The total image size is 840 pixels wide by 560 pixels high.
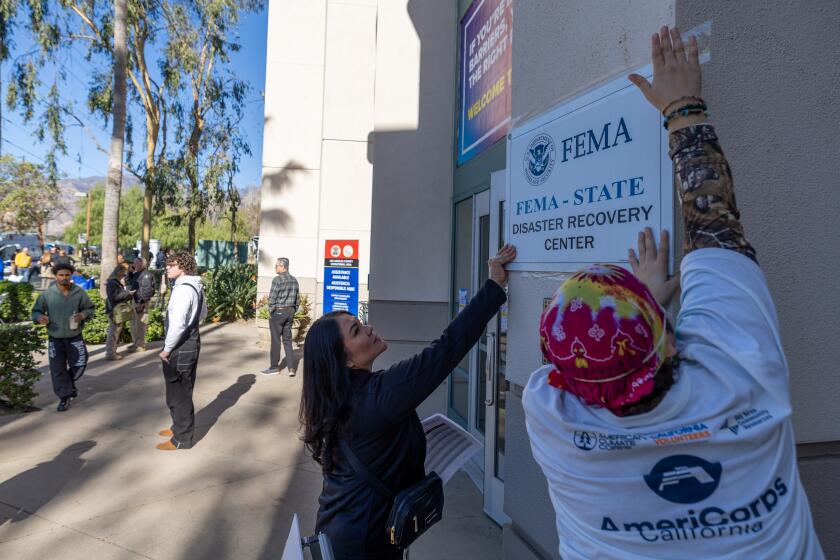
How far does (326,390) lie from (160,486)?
3564mm

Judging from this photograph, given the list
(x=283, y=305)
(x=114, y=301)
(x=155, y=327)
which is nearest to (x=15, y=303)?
(x=155, y=327)

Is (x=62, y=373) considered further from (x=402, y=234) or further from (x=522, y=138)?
(x=522, y=138)

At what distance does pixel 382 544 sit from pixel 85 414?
6120 mm

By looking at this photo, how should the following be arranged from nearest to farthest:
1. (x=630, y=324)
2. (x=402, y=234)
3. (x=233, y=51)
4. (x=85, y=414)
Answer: (x=630, y=324)
(x=402, y=234)
(x=85, y=414)
(x=233, y=51)

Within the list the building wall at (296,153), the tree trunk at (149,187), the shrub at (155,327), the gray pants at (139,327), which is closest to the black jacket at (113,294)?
the gray pants at (139,327)

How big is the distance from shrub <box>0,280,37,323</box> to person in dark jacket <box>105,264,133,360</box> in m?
6.77

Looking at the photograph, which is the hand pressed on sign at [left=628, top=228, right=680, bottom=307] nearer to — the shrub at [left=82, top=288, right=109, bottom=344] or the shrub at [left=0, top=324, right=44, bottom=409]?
the shrub at [left=0, top=324, right=44, bottom=409]

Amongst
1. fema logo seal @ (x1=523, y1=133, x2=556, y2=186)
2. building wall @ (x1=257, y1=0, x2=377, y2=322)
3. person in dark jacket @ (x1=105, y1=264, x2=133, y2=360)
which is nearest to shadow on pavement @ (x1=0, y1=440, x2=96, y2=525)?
fema logo seal @ (x1=523, y1=133, x2=556, y2=186)

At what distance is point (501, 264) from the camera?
269 cm

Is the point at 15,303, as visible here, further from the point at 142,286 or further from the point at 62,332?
the point at 62,332

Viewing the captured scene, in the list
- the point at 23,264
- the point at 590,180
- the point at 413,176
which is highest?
the point at 413,176

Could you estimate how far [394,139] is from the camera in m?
6.20

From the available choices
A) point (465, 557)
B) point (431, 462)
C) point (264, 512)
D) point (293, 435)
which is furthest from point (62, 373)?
point (431, 462)

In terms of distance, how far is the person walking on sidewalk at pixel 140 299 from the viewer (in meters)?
10.5
